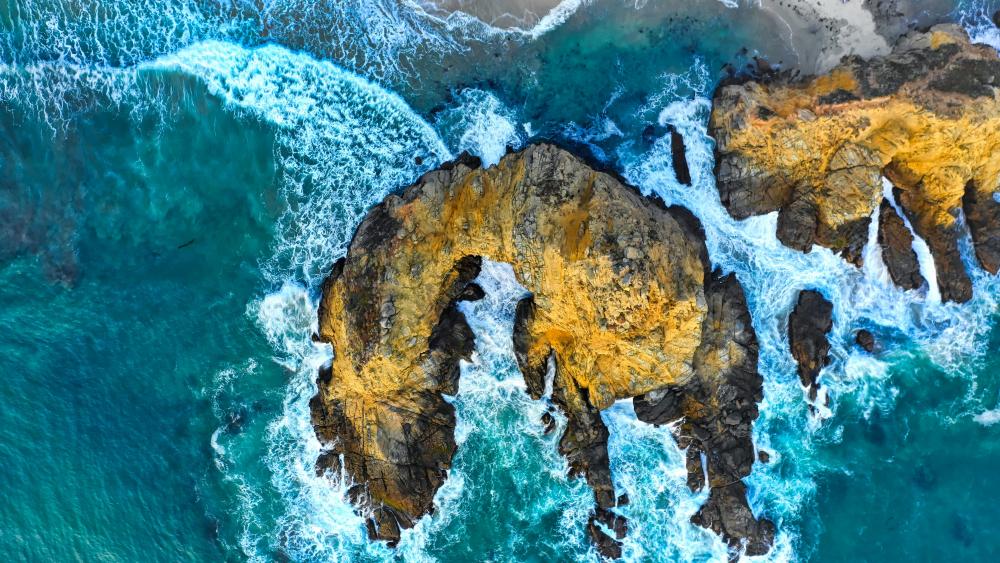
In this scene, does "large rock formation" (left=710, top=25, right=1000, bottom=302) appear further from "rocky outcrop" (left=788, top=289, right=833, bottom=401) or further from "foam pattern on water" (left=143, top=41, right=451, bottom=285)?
"foam pattern on water" (left=143, top=41, right=451, bottom=285)

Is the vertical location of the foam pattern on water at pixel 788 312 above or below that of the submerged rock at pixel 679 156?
below

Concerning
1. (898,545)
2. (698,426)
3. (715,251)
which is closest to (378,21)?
(715,251)

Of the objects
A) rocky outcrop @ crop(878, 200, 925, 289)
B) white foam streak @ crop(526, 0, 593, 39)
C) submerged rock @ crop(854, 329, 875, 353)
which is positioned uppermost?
white foam streak @ crop(526, 0, 593, 39)

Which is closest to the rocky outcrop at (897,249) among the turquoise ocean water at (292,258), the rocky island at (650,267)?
the rocky island at (650,267)

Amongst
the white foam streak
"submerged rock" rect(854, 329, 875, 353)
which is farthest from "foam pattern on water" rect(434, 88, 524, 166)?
"submerged rock" rect(854, 329, 875, 353)

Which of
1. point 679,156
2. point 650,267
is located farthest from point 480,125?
point 650,267

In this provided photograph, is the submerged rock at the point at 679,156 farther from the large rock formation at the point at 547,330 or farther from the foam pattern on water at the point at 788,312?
the large rock formation at the point at 547,330
